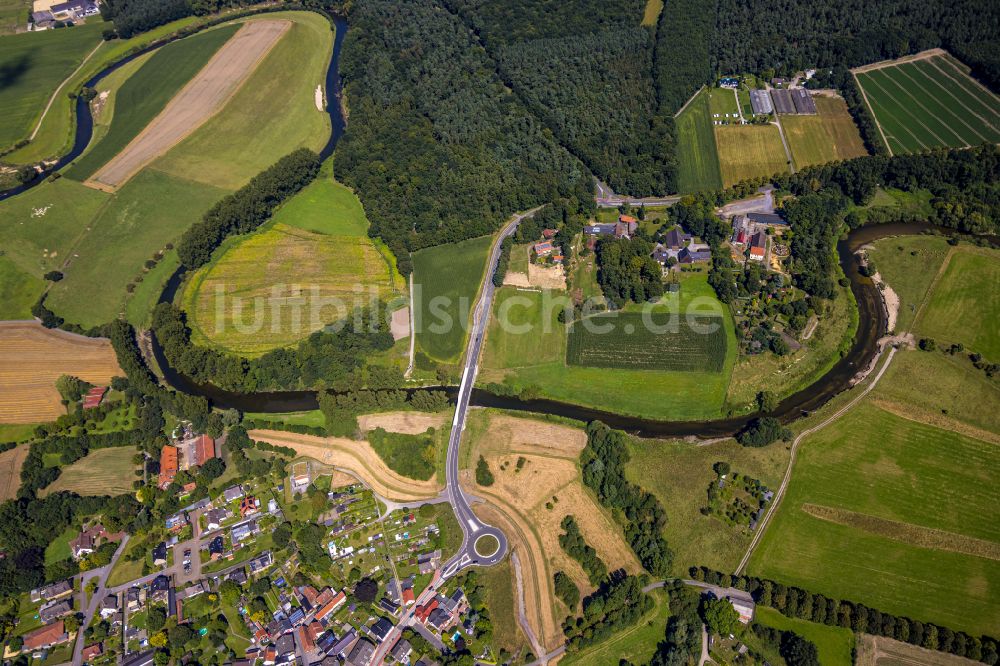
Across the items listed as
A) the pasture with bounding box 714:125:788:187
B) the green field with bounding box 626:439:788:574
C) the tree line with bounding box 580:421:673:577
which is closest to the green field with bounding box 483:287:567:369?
the tree line with bounding box 580:421:673:577

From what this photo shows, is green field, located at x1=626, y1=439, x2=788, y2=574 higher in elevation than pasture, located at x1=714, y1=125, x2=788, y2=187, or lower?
lower

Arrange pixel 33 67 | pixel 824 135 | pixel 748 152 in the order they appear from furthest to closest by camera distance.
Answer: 1. pixel 33 67
2. pixel 824 135
3. pixel 748 152

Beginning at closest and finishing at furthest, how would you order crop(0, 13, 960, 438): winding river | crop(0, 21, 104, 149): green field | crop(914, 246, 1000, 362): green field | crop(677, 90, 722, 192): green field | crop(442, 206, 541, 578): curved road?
crop(442, 206, 541, 578): curved road
crop(0, 13, 960, 438): winding river
crop(914, 246, 1000, 362): green field
crop(677, 90, 722, 192): green field
crop(0, 21, 104, 149): green field

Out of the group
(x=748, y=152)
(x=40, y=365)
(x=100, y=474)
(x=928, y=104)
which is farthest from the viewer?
(x=928, y=104)

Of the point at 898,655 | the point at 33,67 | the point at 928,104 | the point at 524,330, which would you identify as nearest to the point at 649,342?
the point at 524,330

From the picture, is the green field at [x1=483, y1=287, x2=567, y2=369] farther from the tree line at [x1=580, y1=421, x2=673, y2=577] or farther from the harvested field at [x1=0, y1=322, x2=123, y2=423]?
the harvested field at [x1=0, y1=322, x2=123, y2=423]

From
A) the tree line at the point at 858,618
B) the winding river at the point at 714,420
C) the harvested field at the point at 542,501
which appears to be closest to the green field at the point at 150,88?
the winding river at the point at 714,420

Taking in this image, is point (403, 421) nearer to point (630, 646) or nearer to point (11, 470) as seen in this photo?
point (630, 646)

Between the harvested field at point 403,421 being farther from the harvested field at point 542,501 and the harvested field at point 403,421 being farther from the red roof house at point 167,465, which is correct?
the red roof house at point 167,465
